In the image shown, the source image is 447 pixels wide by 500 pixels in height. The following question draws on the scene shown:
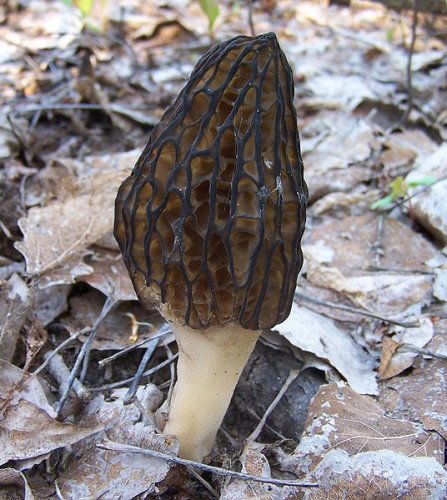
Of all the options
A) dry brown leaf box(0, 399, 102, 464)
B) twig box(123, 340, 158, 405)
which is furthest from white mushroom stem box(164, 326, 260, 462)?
dry brown leaf box(0, 399, 102, 464)

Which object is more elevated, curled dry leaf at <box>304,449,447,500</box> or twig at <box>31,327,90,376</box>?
curled dry leaf at <box>304,449,447,500</box>

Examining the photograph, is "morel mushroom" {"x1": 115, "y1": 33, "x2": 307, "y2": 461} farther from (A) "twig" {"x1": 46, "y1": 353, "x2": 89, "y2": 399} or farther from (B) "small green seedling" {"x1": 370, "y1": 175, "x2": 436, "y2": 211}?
(B) "small green seedling" {"x1": 370, "y1": 175, "x2": 436, "y2": 211}

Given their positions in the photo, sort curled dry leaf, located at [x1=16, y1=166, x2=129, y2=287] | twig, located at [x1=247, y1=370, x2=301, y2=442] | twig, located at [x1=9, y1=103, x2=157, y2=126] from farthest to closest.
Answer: twig, located at [x1=9, y1=103, x2=157, y2=126], curled dry leaf, located at [x1=16, y1=166, x2=129, y2=287], twig, located at [x1=247, y1=370, x2=301, y2=442]

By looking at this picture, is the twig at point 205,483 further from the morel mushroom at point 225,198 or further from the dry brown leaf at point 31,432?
the morel mushroom at point 225,198

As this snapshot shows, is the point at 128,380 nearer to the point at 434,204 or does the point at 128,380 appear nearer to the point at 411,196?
the point at 411,196

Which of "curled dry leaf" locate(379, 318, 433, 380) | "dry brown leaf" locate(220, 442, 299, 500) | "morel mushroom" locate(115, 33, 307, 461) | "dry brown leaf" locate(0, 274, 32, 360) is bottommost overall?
"dry brown leaf" locate(0, 274, 32, 360)

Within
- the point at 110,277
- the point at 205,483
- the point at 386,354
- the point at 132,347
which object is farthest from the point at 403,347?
the point at 110,277
